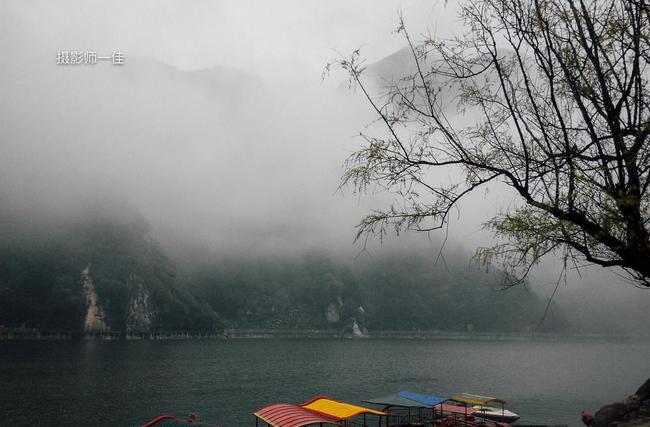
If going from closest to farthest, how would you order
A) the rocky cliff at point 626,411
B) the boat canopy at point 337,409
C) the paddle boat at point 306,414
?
1. the paddle boat at point 306,414
2. the boat canopy at point 337,409
3. the rocky cliff at point 626,411

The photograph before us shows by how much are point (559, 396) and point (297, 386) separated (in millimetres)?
62796

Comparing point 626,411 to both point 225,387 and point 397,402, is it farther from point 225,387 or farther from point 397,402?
point 225,387

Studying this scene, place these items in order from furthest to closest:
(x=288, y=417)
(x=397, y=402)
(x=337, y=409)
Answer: (x=397, y=402), (x=337, y=409), (x=288, y=417)

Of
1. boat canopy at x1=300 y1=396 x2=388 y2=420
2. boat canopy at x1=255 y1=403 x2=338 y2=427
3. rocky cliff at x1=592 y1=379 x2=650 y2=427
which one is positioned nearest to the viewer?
boat canopy at x1=255 y1=403 x2=338 y2=427

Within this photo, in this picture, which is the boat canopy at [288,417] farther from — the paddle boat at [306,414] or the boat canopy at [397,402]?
the boat canopy at [397,402]

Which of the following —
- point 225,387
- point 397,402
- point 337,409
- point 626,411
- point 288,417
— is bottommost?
point 225,387

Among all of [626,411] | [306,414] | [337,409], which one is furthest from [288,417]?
[626,411]

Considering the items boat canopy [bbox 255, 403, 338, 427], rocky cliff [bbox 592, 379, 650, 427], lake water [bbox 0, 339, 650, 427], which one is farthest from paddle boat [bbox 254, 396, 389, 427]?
lake water [bbox 0, 339, 650, 427]

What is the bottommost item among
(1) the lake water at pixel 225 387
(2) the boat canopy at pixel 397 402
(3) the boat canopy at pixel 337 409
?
(1) the lake water at pixel 225 387

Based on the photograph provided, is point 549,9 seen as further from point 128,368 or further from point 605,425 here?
point 128,368

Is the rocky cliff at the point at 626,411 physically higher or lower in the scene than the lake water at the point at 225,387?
higher

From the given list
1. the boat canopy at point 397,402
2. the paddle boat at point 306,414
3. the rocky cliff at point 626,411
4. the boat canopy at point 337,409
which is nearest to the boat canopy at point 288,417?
the paddle boat at point 306,414

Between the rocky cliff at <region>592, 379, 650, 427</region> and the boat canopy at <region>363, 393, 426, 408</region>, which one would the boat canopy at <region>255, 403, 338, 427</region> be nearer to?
the boat canopy at <region>363, 393, 426, 408</region>

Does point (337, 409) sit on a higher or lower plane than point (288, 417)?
lower
